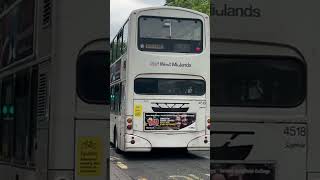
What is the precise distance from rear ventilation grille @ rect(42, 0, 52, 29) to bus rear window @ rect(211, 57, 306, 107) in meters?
1.02

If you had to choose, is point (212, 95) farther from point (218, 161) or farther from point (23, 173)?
point (23, 173)

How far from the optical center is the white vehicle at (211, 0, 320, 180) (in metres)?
3.07

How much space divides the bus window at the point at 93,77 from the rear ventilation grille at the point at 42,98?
22 cm

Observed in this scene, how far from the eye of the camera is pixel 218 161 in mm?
3051

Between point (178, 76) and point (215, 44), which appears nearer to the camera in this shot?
point (215, 44)

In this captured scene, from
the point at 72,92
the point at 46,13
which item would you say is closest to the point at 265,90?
the point at 72,92

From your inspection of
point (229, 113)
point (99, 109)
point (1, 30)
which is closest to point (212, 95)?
point (229, 113)

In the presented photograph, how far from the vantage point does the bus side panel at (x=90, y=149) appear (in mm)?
3160

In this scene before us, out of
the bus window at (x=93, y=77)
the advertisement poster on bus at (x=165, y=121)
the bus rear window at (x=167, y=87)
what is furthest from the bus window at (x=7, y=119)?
the bus rear window at (x=167, y=87)

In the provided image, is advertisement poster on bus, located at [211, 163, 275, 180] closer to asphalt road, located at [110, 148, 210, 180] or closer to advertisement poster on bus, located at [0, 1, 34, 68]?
asphalt road, located at [110, 148, 210, 180]

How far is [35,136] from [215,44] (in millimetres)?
1293

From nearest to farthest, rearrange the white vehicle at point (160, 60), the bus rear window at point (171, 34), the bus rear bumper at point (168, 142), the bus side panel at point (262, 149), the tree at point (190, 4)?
the bus side panel at point (262, 149), the tree at point (190, 4), the white vehicle at point (160, 60), the bus rear window at point (171, 34), the bus rear bumper at point (168, 142)

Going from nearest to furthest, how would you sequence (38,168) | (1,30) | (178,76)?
(38,168)
(1,30)
(178,76)

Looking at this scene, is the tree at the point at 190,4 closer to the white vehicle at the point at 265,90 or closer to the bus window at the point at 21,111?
the white vehicle at the point at 265,90
